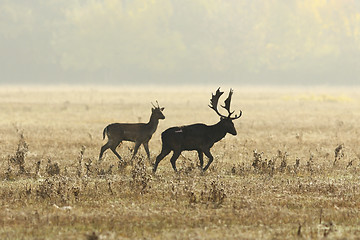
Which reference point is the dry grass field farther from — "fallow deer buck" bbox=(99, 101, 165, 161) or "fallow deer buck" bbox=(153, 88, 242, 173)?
"fallow deer buck" bbox=(99, 101, 165, 161)

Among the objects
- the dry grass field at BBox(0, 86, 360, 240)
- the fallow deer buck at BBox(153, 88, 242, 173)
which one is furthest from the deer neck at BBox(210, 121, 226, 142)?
the dry grass field at BBox(0, 86, 360, 240)

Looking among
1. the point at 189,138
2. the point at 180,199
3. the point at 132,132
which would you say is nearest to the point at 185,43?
the point at 132,132

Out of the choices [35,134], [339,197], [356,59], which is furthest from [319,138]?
[356,59]

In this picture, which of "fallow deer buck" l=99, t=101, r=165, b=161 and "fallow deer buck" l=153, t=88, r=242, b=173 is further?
"fallow deer buck" l=99, t=101, r=165, b=161

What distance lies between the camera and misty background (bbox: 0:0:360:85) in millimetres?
155250

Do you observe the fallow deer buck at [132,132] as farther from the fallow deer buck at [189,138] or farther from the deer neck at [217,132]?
the deer neck at [217,132]

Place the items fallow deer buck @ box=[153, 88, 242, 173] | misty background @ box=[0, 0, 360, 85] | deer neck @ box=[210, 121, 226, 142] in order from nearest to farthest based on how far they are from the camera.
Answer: fallow deer buck @ box=[153, 88, 242, 173] < deer neck @ box=[210, 121, 226, 142] < misty background @ box=[0, 0, 360, 85]

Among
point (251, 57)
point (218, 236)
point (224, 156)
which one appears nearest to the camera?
point (218, 236)

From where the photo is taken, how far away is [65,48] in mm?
164250

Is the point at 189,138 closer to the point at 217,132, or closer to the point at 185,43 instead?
the point at 217,132

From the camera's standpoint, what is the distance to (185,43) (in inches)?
6570

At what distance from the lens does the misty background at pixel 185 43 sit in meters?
155

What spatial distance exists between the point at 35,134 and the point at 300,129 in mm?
11362

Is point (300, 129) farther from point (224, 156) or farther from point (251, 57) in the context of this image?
point (251, 57)
